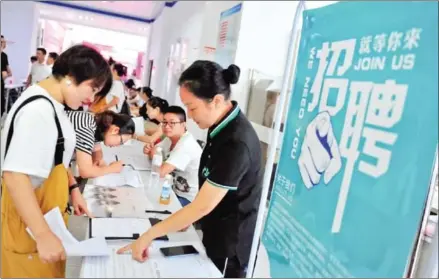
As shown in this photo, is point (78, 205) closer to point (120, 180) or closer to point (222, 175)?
point (120, 180)

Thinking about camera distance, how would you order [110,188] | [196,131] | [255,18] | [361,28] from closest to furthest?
1. [361,28]
2. [110,188]
3. [255,18]
4. [196,131]

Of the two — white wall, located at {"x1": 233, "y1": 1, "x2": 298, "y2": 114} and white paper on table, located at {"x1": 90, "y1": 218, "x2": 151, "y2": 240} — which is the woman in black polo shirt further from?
white wall, located at {"x1": 233, "y1": 1, "x2": 298, "y2": 114}

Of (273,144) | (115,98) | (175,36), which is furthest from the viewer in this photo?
(175,36)

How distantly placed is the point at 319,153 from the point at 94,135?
1.54 meters

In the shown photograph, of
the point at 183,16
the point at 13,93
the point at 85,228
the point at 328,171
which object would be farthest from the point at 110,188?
the point at 13,93

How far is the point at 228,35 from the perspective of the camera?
3.68 metres

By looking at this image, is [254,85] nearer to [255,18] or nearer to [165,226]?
[255,18]

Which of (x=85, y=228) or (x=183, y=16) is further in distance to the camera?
(x=183, y=16)

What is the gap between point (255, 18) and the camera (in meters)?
3.44

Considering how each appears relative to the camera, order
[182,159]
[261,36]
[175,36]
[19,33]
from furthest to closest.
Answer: [19,33] < [175,36] < [261,36] < [182,159]

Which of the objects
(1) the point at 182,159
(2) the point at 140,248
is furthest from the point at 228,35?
(2) the point at 140,248

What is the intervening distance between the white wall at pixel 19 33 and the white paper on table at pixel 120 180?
822cm

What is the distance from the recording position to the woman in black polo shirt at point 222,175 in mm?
1227

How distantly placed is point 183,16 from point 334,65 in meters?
7.00
